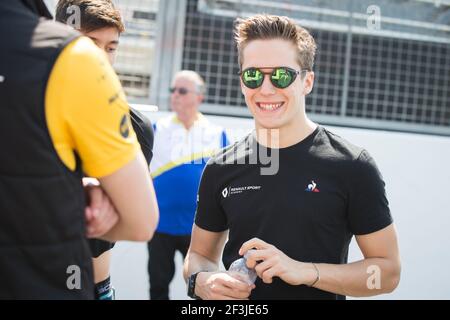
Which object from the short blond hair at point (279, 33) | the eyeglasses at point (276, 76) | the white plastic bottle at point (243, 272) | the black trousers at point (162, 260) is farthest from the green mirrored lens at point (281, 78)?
the black trousers at point (162, 260)

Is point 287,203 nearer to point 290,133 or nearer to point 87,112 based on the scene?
point 290,133

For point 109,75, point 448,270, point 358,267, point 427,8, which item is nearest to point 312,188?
point 358,267

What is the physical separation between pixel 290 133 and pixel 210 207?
0.46 m

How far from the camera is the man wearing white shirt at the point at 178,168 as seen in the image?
182 inches

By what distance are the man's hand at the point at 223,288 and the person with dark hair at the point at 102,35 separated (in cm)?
49

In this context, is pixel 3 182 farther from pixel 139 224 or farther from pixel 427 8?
pixel 427 8

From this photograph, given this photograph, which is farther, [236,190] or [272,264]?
[236,190]

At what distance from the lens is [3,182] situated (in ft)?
3.75

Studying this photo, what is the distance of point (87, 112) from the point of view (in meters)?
1.16

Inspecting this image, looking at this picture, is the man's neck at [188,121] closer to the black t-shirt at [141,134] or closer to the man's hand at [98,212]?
the black t-shirt at [141,134]

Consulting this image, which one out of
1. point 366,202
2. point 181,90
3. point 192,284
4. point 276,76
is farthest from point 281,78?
point 181,90

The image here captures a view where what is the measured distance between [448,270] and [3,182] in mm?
4981
